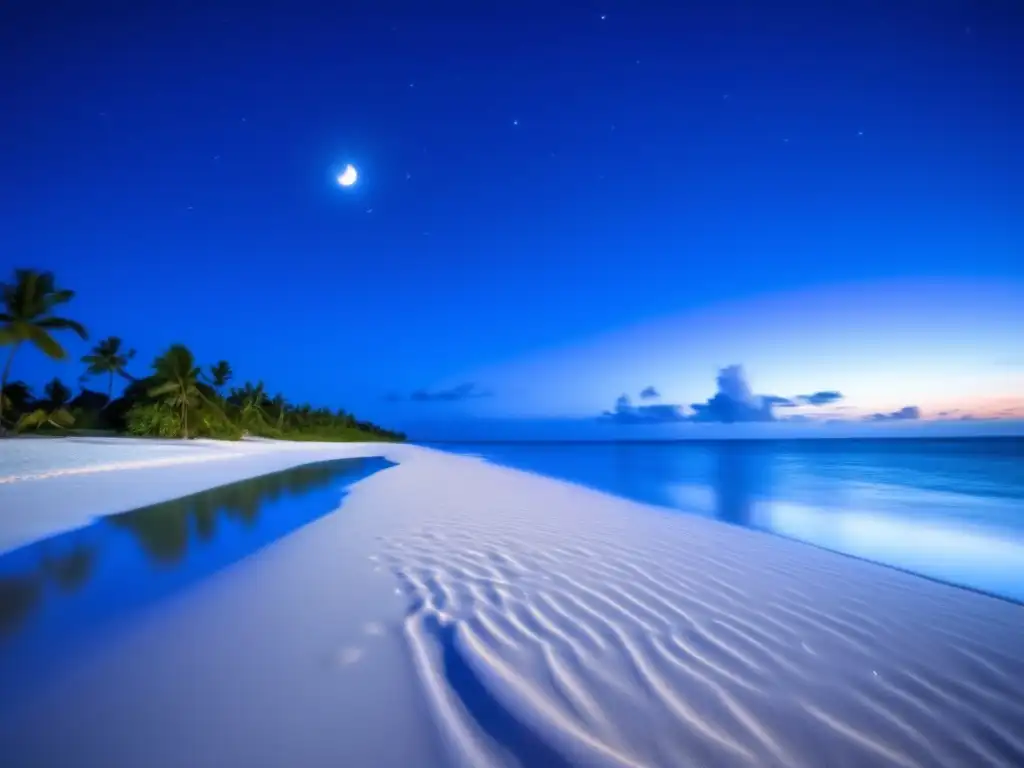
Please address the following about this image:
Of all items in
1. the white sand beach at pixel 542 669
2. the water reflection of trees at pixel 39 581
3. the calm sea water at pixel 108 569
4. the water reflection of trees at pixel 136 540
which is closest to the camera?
the white sand beach at pixel 542 669

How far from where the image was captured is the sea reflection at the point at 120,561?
12.4 ft

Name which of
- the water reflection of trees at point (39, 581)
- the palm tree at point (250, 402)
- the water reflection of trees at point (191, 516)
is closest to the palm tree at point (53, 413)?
the palm tree at point (250, 402)

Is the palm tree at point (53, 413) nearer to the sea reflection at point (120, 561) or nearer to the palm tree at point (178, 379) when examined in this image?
the palm tree at point (178, 379)

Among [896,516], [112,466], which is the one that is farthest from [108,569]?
[112,466]

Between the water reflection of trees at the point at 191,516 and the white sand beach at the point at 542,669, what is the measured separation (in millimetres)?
1769

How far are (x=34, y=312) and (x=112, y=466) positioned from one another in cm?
1956

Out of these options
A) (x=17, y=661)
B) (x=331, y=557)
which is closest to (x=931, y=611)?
(x=331, y=557)

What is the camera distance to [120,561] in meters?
5.55

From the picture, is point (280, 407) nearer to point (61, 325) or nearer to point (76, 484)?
point (61, 325)

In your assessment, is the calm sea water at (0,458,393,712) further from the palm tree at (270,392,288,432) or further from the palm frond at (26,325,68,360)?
the palm tree at (270,392,288,432)

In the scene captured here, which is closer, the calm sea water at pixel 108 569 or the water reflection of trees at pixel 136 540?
the calm sea water at pixel 108 569

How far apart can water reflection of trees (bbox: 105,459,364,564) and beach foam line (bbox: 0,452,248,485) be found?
454cm

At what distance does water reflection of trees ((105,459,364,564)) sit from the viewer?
6449mm

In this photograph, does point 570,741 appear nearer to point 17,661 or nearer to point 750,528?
point 17,661
